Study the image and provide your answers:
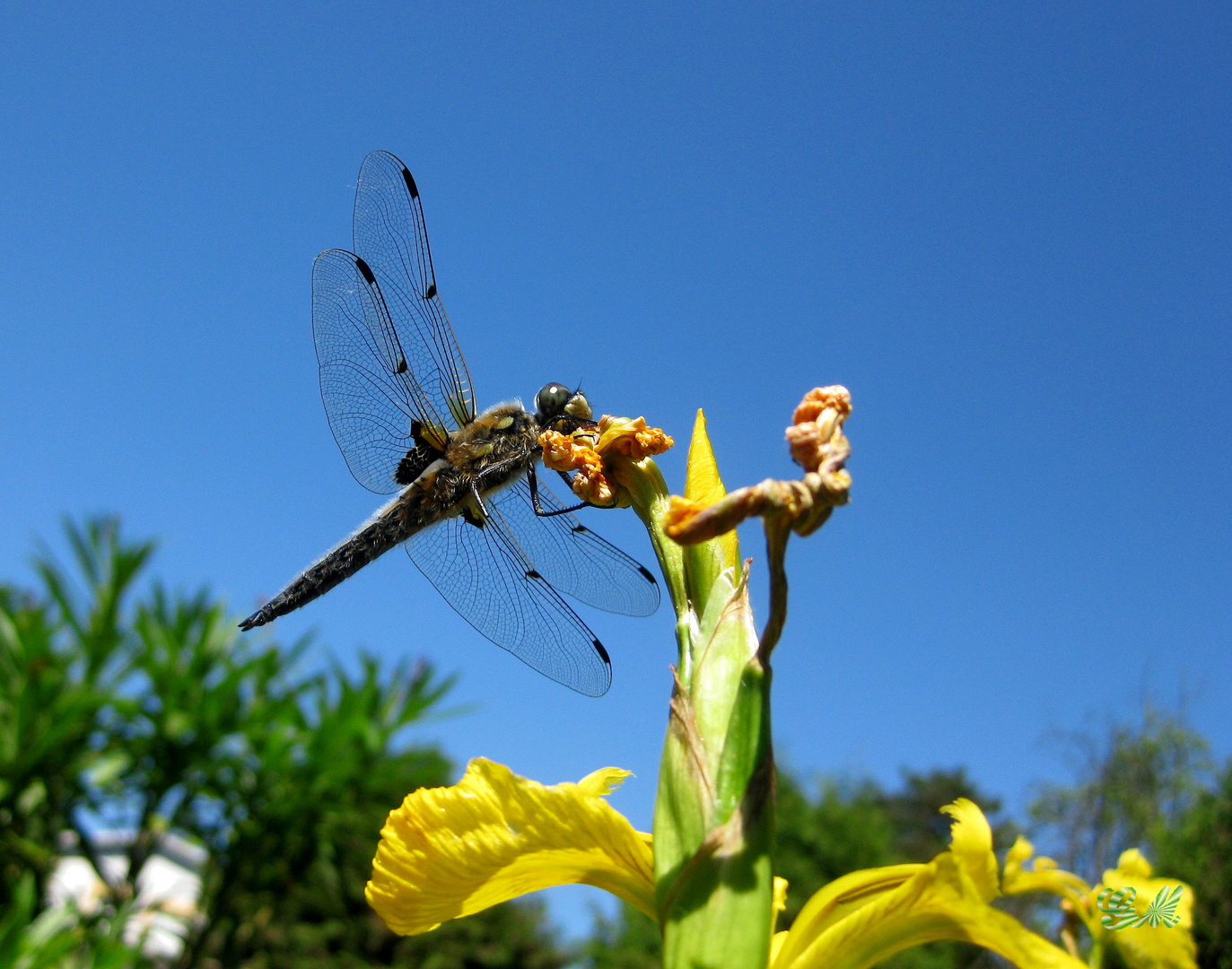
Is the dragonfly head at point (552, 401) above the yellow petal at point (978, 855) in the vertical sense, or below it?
above

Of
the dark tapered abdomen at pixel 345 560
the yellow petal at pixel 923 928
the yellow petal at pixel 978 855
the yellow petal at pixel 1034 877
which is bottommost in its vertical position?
the yellow petal at pixel 923 928

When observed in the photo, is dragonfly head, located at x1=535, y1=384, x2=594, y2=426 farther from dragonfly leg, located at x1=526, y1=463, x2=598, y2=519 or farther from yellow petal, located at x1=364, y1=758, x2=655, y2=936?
yellow petal, located at x1=364, y1=758, x2=655, y2=936

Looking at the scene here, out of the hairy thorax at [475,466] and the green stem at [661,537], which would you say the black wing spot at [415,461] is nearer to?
the hairy thorax at [475,466]

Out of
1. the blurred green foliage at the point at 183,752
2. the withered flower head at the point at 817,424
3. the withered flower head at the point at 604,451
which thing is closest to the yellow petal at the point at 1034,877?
the withered flower head at the point at 817,424

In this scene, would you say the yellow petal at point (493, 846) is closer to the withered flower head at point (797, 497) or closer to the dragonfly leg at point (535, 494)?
the withered flower head at point (797, 497)

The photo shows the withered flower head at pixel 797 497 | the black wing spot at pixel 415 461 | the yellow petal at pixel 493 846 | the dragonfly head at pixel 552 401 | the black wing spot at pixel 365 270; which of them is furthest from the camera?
the black wing spot at pixel 365 270

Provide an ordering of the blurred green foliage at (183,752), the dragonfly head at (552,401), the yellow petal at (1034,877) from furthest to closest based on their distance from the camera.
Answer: the blurred green foliage at (183,752) → the dragonfly head at (552,401) → the yellow petal at (1034,877)

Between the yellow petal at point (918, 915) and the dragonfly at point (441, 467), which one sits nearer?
the yellow petal at point (918, 915)

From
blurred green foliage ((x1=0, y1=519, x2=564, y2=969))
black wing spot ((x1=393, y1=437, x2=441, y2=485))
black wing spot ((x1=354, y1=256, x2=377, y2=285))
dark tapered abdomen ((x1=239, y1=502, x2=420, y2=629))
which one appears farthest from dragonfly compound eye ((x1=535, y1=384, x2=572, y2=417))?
blurred green foliage ((x1=0, y1=519, x2=564, y2=969))
